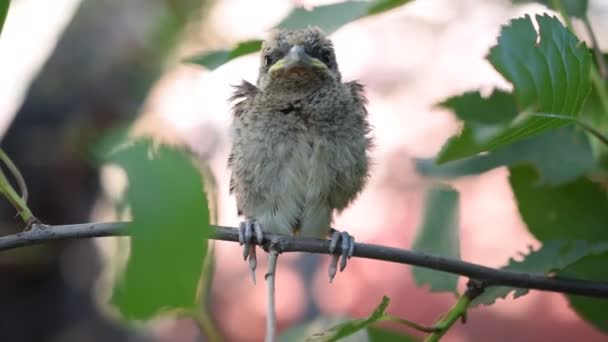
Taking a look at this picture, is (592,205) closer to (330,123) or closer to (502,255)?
A: (330,123)

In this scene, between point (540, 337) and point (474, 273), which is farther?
point (540, 337)

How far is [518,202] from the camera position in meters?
0.94

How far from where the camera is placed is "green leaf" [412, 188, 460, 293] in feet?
3.22

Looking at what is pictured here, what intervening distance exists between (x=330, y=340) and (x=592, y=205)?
0.40 metres

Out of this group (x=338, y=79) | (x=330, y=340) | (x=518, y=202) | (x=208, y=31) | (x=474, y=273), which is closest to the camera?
(x=330, y=340)

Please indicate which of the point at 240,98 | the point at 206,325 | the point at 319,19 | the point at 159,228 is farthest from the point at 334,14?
the point at 240,98

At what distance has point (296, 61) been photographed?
1.54m

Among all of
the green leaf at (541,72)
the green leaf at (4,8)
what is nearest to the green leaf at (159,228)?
the green leaf at (541,72)

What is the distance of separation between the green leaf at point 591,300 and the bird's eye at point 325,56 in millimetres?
868

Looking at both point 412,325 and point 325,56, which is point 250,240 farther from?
point 325,56

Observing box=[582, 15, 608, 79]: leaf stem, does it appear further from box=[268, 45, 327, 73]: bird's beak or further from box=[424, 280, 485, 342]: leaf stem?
box=[268, 45, 327, 73]: bird's beak

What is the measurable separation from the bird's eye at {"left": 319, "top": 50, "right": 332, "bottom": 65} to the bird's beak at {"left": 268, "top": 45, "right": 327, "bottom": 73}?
0.06 metres

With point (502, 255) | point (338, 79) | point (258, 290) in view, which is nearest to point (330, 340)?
point (338, 79)

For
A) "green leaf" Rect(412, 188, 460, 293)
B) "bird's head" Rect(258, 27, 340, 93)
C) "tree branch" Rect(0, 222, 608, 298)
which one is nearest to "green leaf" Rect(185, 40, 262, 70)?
"tree branch" Rect(0, 222, 608, 298)
